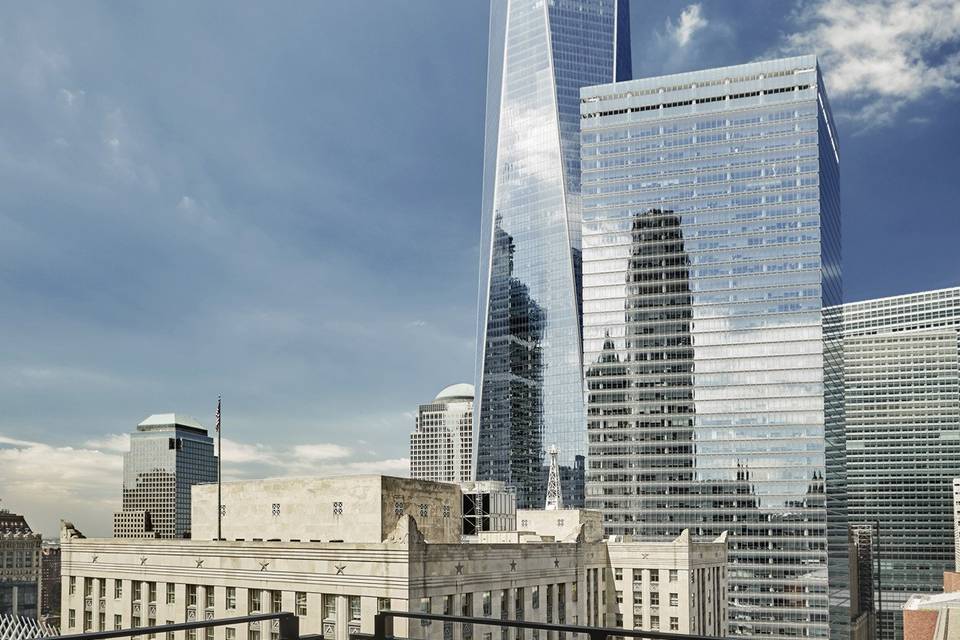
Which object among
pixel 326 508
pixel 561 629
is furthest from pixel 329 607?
pixel 561 629

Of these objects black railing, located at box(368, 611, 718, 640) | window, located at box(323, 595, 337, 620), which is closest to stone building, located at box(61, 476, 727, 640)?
window, located at box(323, 595, 337, 620)

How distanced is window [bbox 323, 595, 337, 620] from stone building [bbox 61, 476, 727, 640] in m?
0.07

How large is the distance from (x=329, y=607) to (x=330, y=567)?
9.55ft

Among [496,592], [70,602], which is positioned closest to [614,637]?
[496,592]

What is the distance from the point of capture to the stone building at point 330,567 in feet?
201

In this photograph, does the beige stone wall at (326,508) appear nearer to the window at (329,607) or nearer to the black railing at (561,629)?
the window at (329,607)

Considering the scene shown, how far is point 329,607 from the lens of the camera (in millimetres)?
63438

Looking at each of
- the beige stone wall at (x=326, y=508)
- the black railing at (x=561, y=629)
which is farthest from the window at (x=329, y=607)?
the black railing at (x=561, y=629)

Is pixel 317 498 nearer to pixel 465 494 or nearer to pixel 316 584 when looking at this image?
pixel 316 584

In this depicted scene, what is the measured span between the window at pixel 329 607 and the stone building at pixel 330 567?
7 centimetres

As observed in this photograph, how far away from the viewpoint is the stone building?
201 feet

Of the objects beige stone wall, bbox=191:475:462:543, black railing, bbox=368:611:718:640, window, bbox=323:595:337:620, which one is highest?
black railing, bbox=368:611:718:640

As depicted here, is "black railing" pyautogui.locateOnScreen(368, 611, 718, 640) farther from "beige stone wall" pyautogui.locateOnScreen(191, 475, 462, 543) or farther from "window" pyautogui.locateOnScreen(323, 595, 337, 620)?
"beige stone wall" pyautogui.locateOnScreen(191, 475, 462, 543)

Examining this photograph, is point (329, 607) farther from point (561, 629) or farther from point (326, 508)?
point (561, 629)
